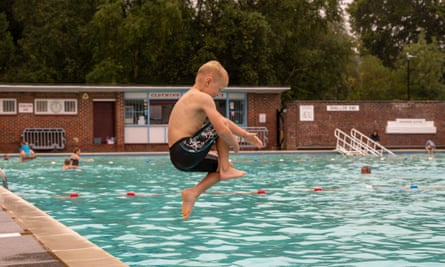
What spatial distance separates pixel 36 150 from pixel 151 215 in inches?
896

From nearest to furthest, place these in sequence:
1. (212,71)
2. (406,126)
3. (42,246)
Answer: (212,71)
(42,246)
(406,126)

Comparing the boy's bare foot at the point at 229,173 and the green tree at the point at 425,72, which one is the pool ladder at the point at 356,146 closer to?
the green tree at the point at 425,72

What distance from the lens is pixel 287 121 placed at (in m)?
36.3

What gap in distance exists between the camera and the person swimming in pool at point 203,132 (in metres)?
6.11

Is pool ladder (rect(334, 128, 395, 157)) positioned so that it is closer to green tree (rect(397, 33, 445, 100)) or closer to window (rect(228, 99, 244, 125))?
window (rect(228, 99, 244, 125))

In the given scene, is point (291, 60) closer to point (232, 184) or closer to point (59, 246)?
point (232, 184)

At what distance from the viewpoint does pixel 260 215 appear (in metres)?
12.4

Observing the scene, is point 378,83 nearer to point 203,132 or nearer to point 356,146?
point 356,146

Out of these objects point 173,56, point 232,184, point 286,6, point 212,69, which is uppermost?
point 286,6

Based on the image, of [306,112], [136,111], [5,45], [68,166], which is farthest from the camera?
[5,45]

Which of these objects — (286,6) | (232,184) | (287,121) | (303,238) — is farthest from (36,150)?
(303,238)

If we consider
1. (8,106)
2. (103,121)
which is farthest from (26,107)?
(103,121)

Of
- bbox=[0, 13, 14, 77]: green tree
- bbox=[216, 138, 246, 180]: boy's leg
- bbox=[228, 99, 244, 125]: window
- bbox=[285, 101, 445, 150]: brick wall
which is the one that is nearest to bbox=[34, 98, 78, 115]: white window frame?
bbox=[228, 99, 244, 125]: window

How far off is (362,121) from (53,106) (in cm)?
1631
